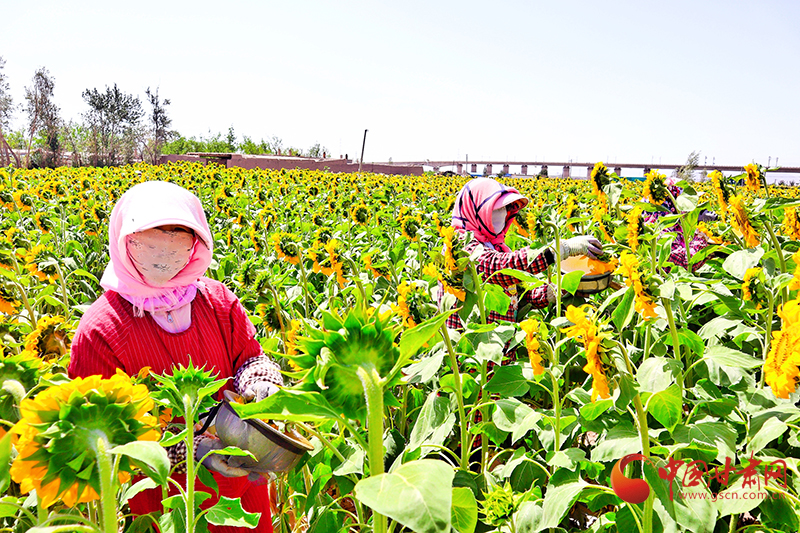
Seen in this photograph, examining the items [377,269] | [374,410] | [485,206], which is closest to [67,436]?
[374,410]

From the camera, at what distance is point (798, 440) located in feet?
4.18

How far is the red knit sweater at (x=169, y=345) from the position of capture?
1480 mm

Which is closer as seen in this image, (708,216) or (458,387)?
(458,387)

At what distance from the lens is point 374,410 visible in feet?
1.79

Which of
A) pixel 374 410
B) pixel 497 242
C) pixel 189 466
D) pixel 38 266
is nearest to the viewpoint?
pixel 374 410

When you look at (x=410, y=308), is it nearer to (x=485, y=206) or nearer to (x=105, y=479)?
(x=485, y=206)

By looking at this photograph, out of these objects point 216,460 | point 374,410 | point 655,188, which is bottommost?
point 216,460

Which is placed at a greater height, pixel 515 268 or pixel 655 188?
pixel 655 188

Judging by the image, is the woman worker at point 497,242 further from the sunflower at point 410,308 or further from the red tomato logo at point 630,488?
the red tomato logo at point 630,488

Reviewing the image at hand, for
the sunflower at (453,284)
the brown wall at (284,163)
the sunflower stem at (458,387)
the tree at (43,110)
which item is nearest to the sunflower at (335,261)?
the sunflower at (453,284)

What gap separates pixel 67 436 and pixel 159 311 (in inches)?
42.5

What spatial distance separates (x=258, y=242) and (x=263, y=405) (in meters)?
4.56

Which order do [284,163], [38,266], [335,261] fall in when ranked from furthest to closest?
[284,163], [38,266], [335,261]

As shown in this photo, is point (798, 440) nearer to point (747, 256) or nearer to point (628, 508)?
point (628, 508)
